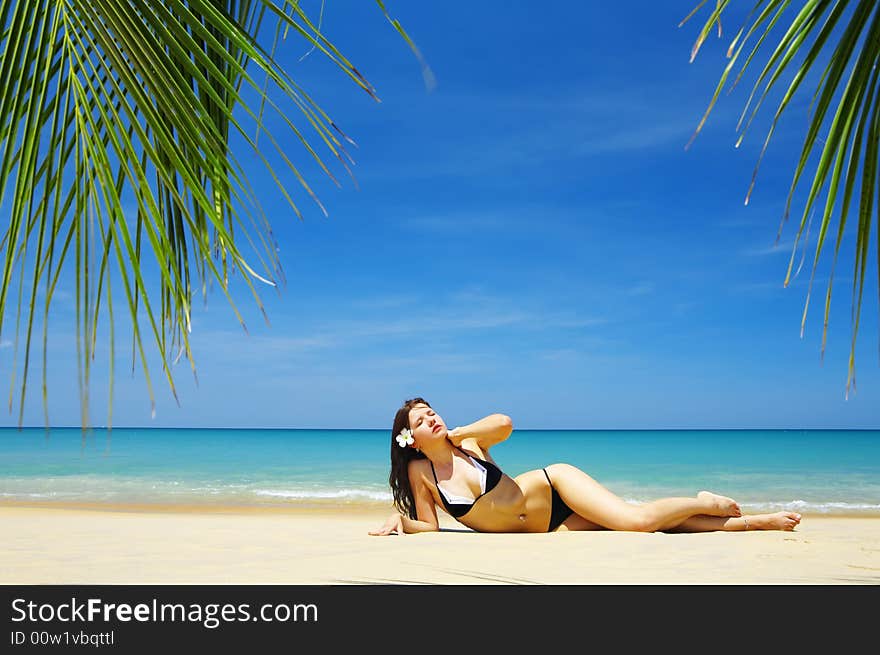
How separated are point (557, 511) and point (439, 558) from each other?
40.7 inches

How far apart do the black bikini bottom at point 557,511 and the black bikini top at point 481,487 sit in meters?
0.36

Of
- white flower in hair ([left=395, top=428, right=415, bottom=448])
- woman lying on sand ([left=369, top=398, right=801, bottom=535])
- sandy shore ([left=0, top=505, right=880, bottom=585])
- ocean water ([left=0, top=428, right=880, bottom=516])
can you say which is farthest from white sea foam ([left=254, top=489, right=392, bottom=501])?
white flower in hair ([left=395, top=428, right=415, bottom=448])

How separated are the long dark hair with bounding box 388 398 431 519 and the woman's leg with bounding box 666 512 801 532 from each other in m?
1.50

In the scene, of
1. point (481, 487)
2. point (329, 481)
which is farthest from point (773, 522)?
point (329, 481)

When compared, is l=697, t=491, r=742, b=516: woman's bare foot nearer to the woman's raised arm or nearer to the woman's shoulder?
the woman's raised arm

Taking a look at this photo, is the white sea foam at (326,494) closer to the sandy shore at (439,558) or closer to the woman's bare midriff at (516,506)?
the sandy shore at (439,558)

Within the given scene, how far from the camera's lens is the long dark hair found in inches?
174

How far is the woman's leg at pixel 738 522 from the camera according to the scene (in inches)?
171

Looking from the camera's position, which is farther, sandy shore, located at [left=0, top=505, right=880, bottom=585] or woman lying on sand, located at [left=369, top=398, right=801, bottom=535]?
woman lying on sand, located at [left=369, top=398, right=801, bottom=535]

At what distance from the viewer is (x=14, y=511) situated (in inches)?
286

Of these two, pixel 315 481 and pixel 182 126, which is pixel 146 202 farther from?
pixel 315 481

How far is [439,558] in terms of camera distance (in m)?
3.71

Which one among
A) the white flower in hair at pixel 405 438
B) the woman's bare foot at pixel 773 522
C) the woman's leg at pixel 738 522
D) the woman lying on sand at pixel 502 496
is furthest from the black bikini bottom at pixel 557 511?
the woman's bare foot at pixel 773 522

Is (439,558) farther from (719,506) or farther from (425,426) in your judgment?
(719,506)
